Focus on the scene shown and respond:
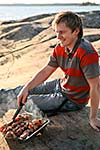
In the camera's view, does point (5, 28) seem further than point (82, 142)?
Yes

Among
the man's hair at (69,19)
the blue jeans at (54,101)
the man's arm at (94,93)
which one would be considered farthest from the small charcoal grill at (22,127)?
the man's hair at (69,19)

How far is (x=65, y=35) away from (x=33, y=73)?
14.6 ft

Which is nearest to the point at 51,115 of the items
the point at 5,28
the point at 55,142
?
the point at 55,142

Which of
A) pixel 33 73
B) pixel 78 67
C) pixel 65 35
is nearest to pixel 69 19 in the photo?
pixel 65 35

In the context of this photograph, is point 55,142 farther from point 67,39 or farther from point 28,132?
point 67,39

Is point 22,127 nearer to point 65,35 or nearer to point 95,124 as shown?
point 95,124

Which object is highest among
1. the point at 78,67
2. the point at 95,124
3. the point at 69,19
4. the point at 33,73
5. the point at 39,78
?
the point at 69,19

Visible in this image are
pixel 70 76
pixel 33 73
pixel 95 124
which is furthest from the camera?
pixel 33 73

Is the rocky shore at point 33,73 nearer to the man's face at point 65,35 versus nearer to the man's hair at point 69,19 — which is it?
the man's face at point 65,35

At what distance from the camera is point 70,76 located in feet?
13.6

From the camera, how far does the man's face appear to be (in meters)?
3.85

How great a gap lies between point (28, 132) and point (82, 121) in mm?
624

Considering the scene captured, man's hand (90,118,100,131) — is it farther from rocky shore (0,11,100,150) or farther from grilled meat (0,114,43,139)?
grilled meat (0,114,43,139)

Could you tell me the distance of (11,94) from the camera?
194 inches
